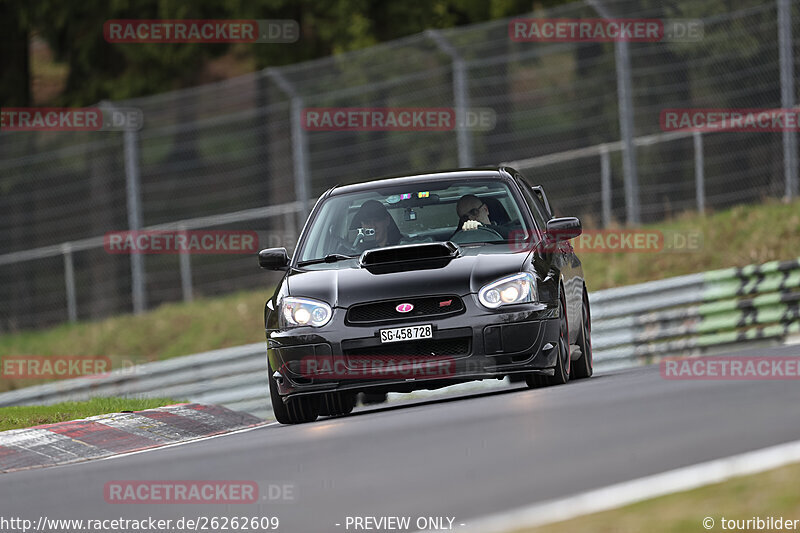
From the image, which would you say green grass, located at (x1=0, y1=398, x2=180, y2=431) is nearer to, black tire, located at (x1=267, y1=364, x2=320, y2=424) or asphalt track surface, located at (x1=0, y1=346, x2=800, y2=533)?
black tire, located at (x1=267, y1=364, x2=320, y2=424)

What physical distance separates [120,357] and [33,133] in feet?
15.7

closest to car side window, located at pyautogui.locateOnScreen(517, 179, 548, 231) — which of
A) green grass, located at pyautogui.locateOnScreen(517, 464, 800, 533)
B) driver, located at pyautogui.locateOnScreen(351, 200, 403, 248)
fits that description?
driver, located at pyautogui.locateOnScreen(351, 200, 403, 248)

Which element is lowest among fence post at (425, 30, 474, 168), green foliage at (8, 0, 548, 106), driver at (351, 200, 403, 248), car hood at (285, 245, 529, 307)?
car hood at (285, 245, 529, 307)

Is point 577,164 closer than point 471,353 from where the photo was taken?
No

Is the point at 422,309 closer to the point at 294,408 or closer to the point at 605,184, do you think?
the point at 294,408

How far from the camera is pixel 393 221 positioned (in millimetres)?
11719

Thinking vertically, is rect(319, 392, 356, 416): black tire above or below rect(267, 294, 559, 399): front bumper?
below

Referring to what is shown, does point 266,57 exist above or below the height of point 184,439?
above

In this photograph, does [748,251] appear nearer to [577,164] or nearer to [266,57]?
[577,164]

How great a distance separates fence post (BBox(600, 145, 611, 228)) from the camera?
2019 cm

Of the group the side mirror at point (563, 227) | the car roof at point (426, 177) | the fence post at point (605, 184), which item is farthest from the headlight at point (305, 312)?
the fence post at point (605, 184)

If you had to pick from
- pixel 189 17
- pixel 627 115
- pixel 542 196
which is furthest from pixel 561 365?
pixel 189 17

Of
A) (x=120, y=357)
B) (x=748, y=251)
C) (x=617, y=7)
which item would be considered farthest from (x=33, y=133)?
(x=748, y=251)

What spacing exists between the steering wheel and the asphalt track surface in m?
1.24
